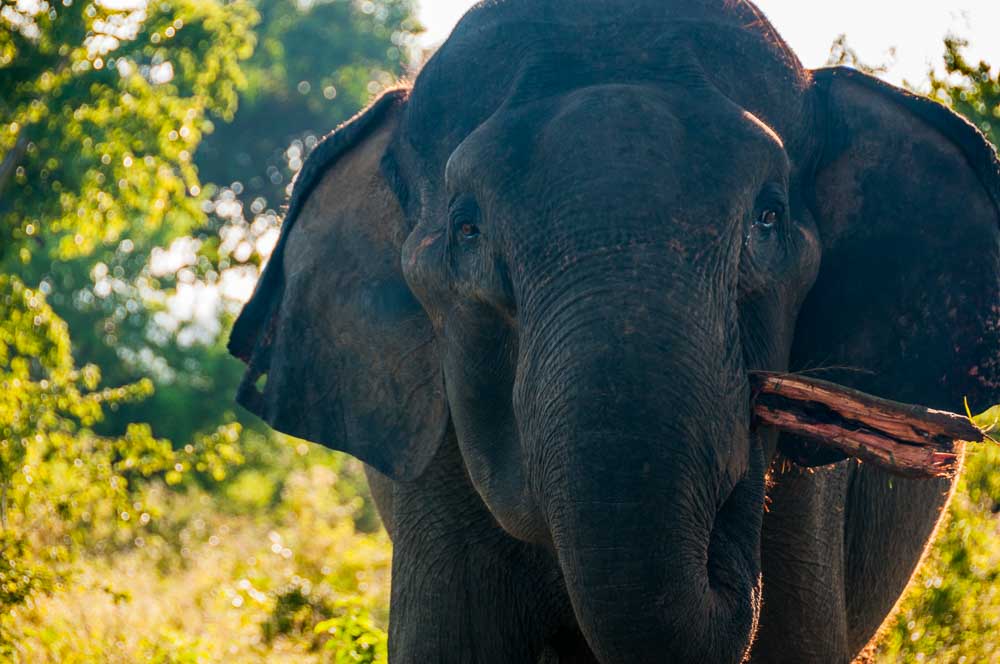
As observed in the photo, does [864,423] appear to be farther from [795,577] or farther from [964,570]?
[964,570]

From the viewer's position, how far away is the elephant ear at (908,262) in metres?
4.18

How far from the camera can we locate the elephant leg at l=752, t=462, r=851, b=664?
436cm

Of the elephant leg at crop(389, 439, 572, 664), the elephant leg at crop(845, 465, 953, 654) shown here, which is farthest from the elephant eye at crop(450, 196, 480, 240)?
the elephant leg at crop(845, 465, 953, 654)

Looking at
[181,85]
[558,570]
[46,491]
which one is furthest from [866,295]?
[181,85]

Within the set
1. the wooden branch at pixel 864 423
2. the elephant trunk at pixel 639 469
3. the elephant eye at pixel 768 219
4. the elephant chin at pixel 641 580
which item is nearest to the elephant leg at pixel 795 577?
the wooden branch at pixel 864 423

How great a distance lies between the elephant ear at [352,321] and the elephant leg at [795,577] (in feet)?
3.34

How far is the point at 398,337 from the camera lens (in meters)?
4.46

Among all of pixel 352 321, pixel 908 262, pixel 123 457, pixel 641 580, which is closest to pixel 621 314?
pixel 641 580

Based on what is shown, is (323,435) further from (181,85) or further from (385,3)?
(385,3)

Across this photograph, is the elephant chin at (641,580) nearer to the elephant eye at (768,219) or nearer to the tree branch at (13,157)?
the elephant eye at (768,219)

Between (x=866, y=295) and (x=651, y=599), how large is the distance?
1.45 meters

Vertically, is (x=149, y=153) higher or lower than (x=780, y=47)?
lower

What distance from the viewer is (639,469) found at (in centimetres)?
311

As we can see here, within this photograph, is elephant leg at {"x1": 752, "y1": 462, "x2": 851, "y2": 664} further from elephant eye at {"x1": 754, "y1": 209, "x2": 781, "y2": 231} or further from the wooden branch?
elephant eye at {"x1": 754, "y1": 209, "x2": 781, "y2": 231}
